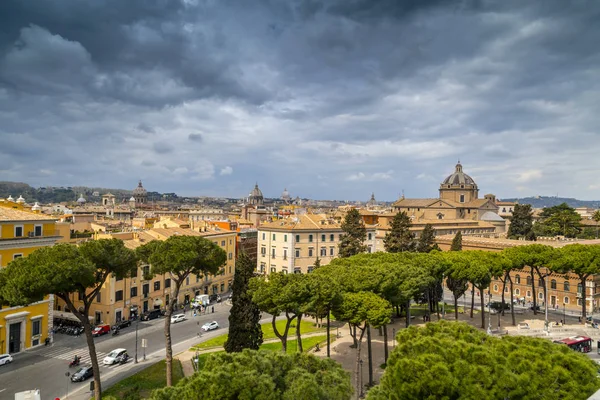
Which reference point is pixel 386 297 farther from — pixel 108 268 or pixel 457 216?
pixel 457 216

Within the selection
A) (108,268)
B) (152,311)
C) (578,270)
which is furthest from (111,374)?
(578,270)

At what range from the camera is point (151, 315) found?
51.1m

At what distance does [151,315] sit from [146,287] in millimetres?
3693

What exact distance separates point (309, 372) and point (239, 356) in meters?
2.65

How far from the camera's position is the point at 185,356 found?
118 ft

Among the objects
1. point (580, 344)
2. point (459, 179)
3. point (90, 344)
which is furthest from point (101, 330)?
point (459, 179)

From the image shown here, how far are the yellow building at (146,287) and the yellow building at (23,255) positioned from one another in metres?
6.51

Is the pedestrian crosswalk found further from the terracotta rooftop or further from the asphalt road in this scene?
the terracotta rooftop

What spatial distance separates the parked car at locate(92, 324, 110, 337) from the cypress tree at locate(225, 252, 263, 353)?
60.9ft

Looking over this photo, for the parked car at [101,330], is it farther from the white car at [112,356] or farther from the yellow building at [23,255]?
the white car at [112,356]

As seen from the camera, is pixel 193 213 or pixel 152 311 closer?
pixel 152 311

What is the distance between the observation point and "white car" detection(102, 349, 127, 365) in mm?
34500

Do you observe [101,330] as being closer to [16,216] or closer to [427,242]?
[16,216]

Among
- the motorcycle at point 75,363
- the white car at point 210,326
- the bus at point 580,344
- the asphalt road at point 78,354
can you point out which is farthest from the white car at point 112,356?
the bus at point 580,344
